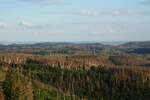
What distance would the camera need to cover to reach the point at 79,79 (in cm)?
12900

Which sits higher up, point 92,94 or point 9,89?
point 9,89

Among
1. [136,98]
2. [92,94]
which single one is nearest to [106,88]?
[92,94]

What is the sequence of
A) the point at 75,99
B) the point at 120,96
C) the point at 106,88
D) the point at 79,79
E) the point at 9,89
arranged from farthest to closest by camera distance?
the point at 79,79
the point at 106,88
the point at 120,96
the point at 75,99
the point at 9,89

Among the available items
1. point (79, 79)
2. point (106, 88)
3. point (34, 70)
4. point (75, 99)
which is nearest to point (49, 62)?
point (34, 70)

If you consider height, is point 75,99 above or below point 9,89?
below

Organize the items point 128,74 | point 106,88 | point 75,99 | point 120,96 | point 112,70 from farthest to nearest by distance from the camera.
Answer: point 112,70 < point 128,74 < point 106,88 < point 120,96 < point 75,99

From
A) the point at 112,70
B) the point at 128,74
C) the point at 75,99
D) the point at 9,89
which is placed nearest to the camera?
the point at 9,89

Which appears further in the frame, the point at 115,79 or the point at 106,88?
the point at 115,79

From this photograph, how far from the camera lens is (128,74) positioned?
139m

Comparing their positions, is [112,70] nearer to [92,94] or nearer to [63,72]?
[63,72]

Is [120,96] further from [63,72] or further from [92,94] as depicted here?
[63,72]

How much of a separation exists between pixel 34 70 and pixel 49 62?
37625 mm

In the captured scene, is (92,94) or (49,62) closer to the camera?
(92,94)

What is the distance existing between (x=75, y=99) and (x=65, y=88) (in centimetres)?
1671
